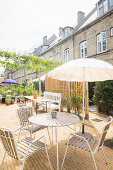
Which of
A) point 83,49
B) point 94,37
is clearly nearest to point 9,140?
point 94,37

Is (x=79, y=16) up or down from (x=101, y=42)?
up

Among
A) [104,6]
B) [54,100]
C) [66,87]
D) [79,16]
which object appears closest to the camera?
[54,100]

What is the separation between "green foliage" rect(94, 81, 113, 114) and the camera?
6.23m

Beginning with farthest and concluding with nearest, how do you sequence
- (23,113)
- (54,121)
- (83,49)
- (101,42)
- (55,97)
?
(83,49) → (101,42) → (55,97) → (23,113) → (54,121)

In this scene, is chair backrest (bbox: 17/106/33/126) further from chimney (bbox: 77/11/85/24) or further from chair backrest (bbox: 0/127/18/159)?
chimney (bbox: 77/11/85/24)

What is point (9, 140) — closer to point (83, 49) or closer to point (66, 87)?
point (66, 87)

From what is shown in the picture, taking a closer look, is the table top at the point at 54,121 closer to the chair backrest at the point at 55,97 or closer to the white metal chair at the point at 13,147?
the white metal chair at the point at 13,147

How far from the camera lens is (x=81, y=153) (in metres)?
2.91

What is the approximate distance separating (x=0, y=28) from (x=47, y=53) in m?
13.4

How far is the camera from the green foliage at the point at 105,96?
245 inches

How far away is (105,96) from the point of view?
6.33 m

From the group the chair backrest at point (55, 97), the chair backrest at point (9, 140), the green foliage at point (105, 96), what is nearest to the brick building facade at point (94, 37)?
the green foliage at point (105, 96)

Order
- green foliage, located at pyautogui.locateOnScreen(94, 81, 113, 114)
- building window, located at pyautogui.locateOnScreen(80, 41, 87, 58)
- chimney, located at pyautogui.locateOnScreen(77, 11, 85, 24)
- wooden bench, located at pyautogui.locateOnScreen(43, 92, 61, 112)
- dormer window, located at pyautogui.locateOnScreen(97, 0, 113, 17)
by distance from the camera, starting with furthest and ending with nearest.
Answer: chimney, located at pyautogui.locateOnScreen(77, 11, 85, 24), building window, located at pyautogui.locateOnScreen(80, 41, 87, 58), dormer window, located at pyautogui.locateOnScreen(97, 0, 113, 17), green foliage, located at pyautogui.locateOnScreen(94, 81, 113, 114), wooden bench, located at pyautogui.locateOnScreen(43, 92, 61, 112)

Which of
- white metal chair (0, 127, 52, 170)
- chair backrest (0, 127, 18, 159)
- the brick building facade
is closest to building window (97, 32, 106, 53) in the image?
the brick building facade
